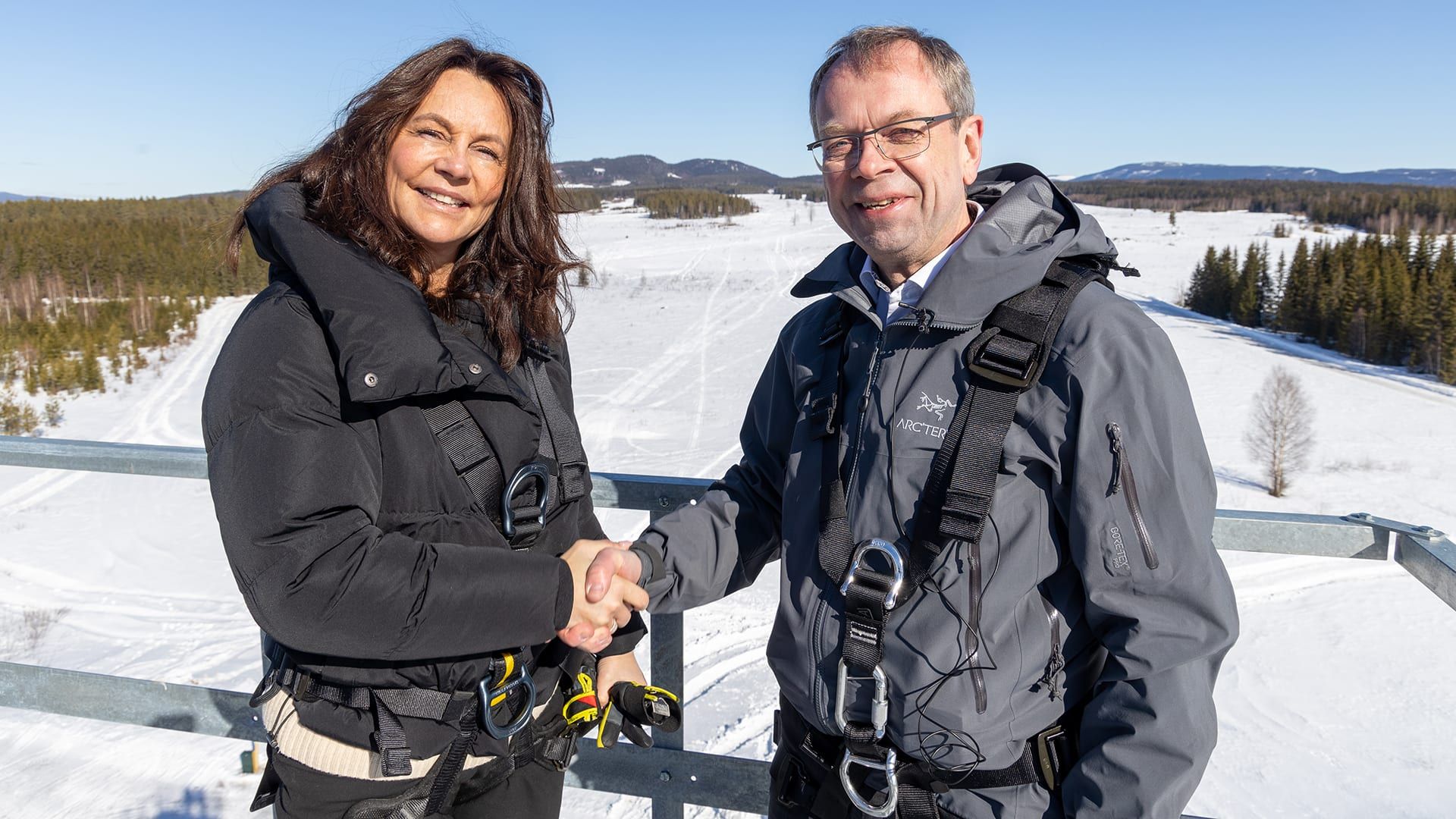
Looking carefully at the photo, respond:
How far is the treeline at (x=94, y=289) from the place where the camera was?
49.6 m

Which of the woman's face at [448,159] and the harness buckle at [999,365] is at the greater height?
the woman's face at [448,159]

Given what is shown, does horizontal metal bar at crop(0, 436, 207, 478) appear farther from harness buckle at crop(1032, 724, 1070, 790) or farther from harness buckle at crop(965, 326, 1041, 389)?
harness buckle at crop(1032, 724, 1070, 790)

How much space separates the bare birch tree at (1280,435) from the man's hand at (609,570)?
2822 centimetres

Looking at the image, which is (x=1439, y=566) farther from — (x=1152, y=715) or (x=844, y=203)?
(x=844, y=203)

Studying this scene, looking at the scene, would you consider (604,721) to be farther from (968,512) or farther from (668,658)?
(968,512)

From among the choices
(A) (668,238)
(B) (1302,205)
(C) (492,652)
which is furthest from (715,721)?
(B) (1302,205)

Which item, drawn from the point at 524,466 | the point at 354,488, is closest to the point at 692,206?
the point at 524,466

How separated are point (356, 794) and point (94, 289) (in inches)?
3973

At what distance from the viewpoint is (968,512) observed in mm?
2006

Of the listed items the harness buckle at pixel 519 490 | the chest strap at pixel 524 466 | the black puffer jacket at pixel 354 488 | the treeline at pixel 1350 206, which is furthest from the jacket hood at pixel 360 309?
the treeline at pixel 1350 206

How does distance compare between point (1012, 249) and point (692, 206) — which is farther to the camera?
point (692, 206)

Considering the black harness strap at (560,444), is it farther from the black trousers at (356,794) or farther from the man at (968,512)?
the black trousers at (356,794)

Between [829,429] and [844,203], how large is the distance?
627mm

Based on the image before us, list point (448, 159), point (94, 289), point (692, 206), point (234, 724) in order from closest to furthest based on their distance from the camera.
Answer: point (448, 159)
point (234, 724)
point (94, 289)
point (692, 206)
